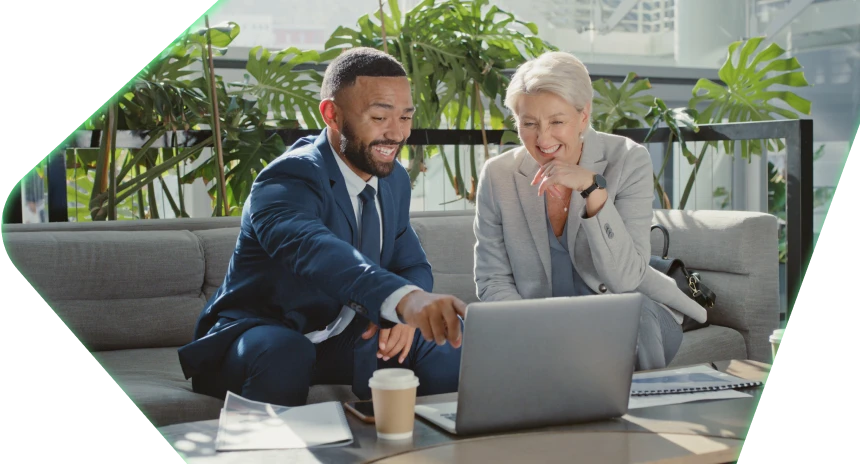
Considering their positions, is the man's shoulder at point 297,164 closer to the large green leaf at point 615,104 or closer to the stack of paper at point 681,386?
the stack of paper at point 681,386

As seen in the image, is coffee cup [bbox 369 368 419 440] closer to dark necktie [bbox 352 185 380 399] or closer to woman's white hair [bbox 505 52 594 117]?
dark necktie [bbox 352 185 380 399]

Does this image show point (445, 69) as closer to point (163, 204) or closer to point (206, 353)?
point (163, 204)

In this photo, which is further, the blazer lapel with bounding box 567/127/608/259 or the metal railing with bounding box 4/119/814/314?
the metal railing with bounding box 4/119/814/314

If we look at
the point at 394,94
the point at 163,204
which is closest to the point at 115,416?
the point at 394,94

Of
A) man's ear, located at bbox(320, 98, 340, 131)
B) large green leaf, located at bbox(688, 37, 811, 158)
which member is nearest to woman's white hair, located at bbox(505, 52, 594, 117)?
man's ear, located at bbox(320, 98, 340, 131)

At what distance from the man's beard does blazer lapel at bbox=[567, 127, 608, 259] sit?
269 mm

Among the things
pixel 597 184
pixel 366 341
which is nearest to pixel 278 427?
pixel 366 341

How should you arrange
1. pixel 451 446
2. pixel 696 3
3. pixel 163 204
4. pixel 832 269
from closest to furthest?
pixel 832 269 → pixel 451 446 → pixel 163 204 → pixel 696 3

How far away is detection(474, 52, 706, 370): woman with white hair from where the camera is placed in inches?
40.4

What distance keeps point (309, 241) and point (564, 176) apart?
372 mm

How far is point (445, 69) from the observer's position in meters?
1.93

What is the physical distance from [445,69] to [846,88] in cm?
171

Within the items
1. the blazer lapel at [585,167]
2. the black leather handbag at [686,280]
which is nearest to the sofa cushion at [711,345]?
the black leather handbag at [686,280]

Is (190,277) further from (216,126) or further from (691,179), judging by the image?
(691,179)
